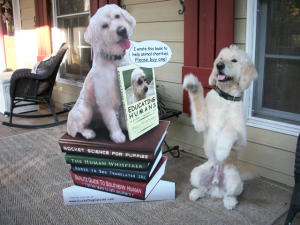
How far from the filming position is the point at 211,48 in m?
2.72

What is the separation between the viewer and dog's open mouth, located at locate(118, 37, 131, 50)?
1.78m

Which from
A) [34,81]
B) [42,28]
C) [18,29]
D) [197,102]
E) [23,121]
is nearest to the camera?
[197,102]

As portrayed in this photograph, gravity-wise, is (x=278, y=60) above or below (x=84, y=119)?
above

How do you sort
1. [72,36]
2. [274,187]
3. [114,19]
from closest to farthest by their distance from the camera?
[114,19], [274,187], [72,36]

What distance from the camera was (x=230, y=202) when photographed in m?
2.15

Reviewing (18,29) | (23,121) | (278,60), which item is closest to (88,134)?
(278,60)

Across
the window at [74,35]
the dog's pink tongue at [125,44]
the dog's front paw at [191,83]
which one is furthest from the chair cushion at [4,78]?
the dog's front paw at [191,83]

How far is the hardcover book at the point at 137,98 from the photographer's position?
6.08ft

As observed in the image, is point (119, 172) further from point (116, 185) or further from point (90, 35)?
point (90, 35)

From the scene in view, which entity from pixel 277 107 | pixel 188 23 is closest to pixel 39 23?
pixel 188 23

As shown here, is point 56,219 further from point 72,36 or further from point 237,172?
point 72,36

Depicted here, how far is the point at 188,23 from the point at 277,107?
3.60ft

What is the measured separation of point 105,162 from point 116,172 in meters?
0.11

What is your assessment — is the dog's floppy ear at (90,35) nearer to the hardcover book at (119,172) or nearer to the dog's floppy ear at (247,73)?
the hardcover book at (119,172)
